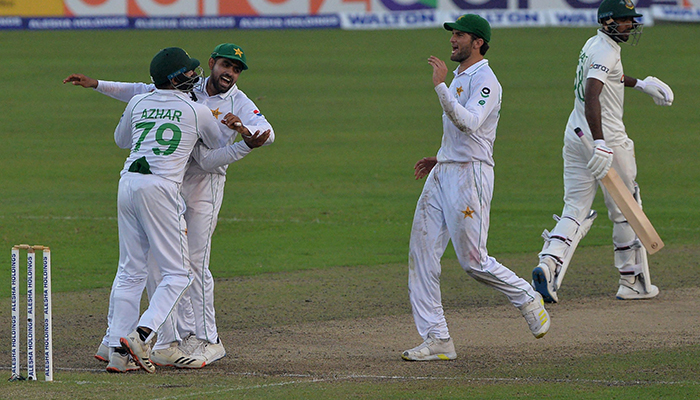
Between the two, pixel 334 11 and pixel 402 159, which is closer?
pixel 402 159

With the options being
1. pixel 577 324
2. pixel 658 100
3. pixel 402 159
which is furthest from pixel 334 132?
pixel 577 324

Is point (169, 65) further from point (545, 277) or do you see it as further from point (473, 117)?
point (545, 277)

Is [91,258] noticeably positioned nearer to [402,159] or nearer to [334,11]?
[402,159]

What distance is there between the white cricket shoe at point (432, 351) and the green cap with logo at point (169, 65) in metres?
2.52

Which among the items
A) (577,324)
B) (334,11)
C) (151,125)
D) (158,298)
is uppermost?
(334,11)

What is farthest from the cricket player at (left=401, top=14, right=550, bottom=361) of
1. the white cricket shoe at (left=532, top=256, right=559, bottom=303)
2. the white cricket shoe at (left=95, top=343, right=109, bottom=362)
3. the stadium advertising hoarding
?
the stadium advertising hoarding

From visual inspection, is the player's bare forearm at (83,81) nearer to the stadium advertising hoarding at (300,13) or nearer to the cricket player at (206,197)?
the cricket player at (206,197)

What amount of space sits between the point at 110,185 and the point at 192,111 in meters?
9.28

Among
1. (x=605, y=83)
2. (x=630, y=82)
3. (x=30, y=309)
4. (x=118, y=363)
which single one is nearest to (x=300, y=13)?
(x=630, y=82)

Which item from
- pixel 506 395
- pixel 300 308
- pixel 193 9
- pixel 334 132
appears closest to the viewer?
pixel 506 395

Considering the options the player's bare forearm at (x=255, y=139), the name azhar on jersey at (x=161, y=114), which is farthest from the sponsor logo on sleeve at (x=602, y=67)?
the name azhar on jersey at (x=161, y=114)

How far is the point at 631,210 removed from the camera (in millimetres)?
8703

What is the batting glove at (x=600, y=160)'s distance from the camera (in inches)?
339

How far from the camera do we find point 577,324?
8.53 metres
